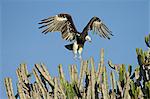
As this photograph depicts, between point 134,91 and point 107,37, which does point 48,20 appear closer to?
point 107,37

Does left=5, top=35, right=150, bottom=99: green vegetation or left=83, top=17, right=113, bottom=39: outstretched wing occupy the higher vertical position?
left=83, top=17, right=113, bottom=39: outstretched wing

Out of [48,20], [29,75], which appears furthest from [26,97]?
[48,20]

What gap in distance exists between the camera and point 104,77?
24.6 feet

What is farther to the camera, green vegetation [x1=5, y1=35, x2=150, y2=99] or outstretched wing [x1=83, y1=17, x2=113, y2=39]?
outstretched wing [x1=83, y1=17, x2=113, y2=39]

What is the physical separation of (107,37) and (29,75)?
179 cm

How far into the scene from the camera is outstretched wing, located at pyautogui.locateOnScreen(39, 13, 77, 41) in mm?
8539

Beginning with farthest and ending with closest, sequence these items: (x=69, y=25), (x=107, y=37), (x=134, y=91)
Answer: (x=107, y=37) → (x=69, y=25) → (x=134, y=91)

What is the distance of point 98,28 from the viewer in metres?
8.88

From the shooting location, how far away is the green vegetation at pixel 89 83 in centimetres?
741

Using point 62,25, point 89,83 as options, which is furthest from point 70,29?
point 89,83

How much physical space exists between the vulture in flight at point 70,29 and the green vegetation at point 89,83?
712 millimetres

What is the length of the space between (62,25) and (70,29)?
0.16 metres

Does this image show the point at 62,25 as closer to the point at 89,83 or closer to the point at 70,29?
the point at 70,29

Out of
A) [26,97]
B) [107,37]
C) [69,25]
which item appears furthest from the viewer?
[107,37]
